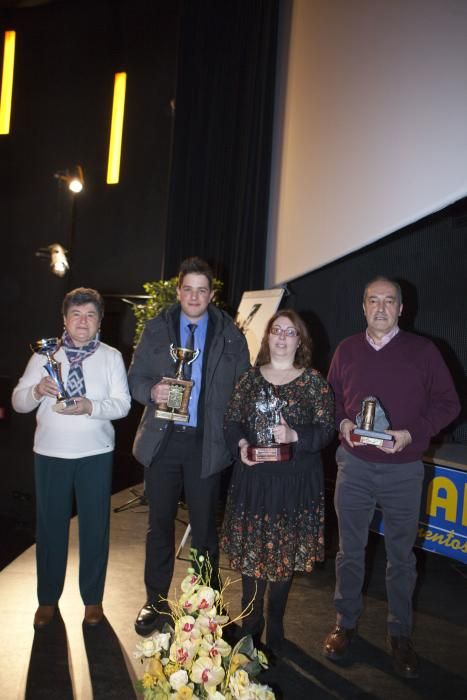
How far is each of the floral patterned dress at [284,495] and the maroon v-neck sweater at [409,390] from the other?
0.80 ft

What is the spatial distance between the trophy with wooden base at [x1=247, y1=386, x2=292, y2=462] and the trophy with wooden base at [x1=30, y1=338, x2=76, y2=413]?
2.54 ft

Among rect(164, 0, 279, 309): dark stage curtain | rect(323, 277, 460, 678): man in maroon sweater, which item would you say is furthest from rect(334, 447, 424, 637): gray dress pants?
rect(164, 0, 279, 309): dark stage curtain

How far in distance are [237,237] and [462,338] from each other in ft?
7.64

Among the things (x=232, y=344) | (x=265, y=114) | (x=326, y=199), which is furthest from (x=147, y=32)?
(x=232, y=344)

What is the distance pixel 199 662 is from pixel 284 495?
3.99 feet

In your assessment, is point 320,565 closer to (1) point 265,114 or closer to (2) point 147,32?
(1) point 265,114

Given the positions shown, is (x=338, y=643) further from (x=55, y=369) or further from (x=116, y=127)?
(x=116, y=127)

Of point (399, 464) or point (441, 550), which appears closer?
point (399, 464)

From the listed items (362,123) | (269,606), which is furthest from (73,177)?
(269,606)

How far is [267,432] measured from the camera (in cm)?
226

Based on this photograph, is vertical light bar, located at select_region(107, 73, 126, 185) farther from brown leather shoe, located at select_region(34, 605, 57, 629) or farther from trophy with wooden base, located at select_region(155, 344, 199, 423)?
brown leather shoe, located at select_region(34, 605, 57, 629)

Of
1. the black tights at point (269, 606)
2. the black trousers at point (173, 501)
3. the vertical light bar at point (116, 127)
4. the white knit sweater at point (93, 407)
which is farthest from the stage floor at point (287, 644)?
the vertical light bar at point (116, 127)

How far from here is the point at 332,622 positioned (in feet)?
9.50

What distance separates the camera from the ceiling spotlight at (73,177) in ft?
21.3
